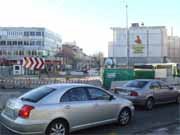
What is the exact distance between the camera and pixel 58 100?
28.7 ft

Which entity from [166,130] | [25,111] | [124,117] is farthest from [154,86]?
[25,111]

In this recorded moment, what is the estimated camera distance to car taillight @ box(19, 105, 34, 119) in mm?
8139

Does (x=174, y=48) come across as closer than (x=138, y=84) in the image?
No

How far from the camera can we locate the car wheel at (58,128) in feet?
Result: 27.7

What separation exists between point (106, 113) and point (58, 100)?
1.95 metres

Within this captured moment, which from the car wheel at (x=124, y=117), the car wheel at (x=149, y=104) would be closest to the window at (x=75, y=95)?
the car wheel at (x=124, y=117)

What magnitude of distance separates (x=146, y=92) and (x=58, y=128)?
22.4 feet

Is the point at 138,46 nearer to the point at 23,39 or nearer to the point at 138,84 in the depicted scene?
the point at 138,84

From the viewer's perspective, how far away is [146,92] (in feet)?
47.6

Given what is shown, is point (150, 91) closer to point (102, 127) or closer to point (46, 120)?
point (102, 127)

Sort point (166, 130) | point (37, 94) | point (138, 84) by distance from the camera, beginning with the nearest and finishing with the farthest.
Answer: point (37, 94)
point (166, 130)
point (138, 84)

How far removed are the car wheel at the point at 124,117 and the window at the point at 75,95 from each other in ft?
5.86

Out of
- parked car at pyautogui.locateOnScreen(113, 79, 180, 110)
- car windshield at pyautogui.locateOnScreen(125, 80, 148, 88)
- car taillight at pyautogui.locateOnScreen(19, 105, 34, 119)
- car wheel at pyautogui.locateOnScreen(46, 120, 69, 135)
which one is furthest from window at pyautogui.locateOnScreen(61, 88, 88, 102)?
car windshield at pyautogui.locateOnScreen(125, 80, 148, 88)

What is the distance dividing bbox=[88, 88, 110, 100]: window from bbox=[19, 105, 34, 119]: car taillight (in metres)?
2.11
